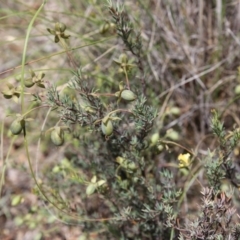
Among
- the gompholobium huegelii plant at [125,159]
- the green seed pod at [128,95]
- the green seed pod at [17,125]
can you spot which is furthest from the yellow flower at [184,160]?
the green seed pod at [17,125]

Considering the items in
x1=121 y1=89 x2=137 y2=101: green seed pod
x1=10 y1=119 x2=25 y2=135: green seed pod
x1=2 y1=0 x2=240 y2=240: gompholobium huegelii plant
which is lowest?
x1=2 y1=0 x2=240 y2=240: gompholobium huegelii plant

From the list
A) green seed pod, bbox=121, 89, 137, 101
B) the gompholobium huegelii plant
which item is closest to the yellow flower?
the gompholobium huegelii plant

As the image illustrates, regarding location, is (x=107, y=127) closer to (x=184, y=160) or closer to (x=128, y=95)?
(x=128, y=95)

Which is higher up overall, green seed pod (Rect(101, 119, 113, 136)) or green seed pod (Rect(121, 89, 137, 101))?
green seed pod (Rect(121, 89, 137, 101))

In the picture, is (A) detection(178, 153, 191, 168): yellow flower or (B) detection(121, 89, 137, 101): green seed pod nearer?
(B) detection(121, 89, 137, 101): green seed pod

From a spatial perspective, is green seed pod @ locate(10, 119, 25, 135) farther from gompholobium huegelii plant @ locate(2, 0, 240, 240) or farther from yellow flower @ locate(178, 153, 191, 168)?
yellow flower @ locate(178, 153, 191, 168)

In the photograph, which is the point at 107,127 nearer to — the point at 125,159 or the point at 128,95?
the point at 128,95

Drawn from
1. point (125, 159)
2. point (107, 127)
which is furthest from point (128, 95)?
point (125, 159)

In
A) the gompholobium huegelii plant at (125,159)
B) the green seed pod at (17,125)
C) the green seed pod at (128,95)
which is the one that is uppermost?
the green seed pod at (17,125)

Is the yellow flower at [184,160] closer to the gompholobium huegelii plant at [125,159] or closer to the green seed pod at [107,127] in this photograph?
the gompholobium huegelii plant at [125,159]

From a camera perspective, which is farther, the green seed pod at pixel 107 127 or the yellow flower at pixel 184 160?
the yellow flower at pixel 184 160

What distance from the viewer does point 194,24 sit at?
1.77 metres

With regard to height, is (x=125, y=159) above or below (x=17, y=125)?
below

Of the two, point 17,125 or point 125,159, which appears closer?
point 17,125
